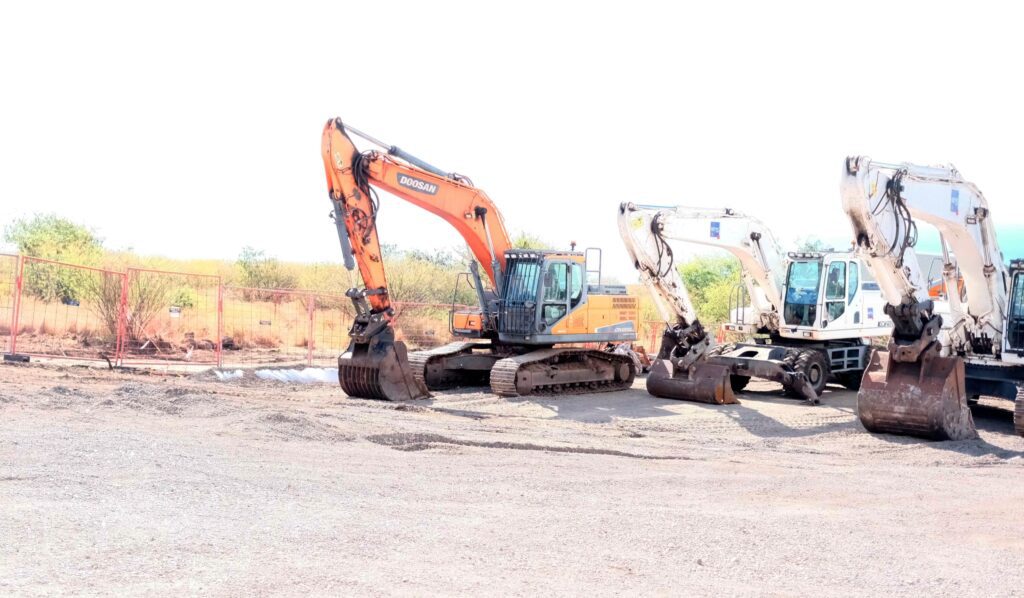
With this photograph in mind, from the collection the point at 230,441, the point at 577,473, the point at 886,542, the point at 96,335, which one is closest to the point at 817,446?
the point at 577,473

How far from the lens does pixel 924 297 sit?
13.6 meters

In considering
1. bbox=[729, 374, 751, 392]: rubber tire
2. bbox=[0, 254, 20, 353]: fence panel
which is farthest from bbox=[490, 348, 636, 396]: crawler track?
bbox=[0, 254, 20, 353]: fence panel

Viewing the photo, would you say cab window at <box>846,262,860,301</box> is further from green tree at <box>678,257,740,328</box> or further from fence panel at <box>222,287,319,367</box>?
green tree at <box>678,257,740,328</box>

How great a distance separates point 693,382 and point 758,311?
3.72 m

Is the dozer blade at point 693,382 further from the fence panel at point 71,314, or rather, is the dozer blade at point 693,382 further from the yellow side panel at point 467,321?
the fence panel at point 71,314

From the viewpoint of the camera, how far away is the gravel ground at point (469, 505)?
6449mm

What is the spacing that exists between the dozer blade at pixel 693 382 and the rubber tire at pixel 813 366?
1812 millimetres

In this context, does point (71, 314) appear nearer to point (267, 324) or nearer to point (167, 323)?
point (167, 323)

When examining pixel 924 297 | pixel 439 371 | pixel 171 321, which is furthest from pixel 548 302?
pixel 171 321

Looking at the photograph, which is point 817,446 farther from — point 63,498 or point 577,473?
point 63,498

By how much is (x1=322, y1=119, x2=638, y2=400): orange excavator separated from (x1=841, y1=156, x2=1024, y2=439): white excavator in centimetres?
613

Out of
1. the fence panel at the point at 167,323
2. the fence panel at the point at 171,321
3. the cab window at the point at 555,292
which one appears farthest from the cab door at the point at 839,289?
the fence panel at the point at 167,323

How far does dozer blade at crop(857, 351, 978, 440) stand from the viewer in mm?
12844

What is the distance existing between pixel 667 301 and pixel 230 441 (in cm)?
940
